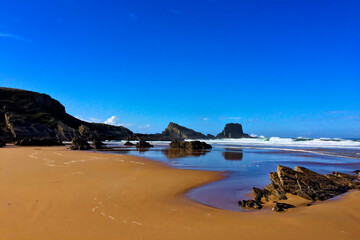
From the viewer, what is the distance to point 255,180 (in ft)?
36.3

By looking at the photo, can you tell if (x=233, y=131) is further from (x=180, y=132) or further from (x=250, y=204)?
(x=250, y=204)

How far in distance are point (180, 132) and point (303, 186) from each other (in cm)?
13407

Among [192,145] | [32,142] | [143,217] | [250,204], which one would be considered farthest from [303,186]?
[32,142]

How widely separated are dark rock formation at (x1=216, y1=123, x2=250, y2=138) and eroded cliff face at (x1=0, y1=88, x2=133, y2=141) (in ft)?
219

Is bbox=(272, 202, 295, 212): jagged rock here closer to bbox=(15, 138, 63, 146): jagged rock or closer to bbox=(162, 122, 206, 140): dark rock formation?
bbox=(15, 138, 63, 146): jagged rock

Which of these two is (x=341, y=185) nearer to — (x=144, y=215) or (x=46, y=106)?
(x=144, y=215)

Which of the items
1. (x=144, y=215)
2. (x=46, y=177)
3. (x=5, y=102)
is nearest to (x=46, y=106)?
(x=5, y=102)

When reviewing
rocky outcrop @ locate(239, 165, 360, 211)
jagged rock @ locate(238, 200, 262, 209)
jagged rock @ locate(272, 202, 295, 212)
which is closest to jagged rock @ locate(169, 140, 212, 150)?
rocky outcrop @ locate(239, 165, 360, 211)

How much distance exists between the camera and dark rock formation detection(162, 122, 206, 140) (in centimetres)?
13956

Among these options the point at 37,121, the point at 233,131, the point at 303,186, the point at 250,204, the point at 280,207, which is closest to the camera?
the point at 280,207

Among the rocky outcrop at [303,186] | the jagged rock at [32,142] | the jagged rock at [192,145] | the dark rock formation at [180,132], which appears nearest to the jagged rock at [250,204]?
the rocky outcrop at [303,186]

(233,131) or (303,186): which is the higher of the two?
(233,131)

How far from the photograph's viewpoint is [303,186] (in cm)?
838

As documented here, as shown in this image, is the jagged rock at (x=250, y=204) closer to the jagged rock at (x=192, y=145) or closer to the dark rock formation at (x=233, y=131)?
the jagged rock at (x=192, y=145)
